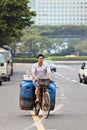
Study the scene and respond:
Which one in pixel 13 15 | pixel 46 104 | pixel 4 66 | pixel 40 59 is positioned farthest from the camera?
pixel 13 15

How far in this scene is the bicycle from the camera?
15555 millimetres

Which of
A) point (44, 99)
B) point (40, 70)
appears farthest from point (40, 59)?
point (44, 99)

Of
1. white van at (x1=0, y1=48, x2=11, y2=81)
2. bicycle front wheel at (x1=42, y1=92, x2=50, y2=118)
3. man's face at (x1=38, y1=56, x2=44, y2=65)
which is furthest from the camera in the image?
white van at (x1=0, y1=48, x2=11, y2=81)

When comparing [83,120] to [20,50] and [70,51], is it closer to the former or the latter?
[20,50]

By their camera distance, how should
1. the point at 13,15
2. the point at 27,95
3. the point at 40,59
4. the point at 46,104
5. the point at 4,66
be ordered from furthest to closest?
1. the point at 13,15
2. the point at 4,66
3. the point at 27,95
4. the point at 40,59
5. the point at 46,104

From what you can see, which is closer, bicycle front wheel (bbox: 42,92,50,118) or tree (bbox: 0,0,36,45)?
bicycle front wheel (bbox: 42,92,50,118)

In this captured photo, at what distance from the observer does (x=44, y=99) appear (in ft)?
51.8

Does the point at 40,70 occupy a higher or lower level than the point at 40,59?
lower

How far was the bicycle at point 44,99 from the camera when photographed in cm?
1555

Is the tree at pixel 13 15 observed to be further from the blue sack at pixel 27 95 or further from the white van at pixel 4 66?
the blue sack at pixel 27 95

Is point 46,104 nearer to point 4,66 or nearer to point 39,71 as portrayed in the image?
point 39,71

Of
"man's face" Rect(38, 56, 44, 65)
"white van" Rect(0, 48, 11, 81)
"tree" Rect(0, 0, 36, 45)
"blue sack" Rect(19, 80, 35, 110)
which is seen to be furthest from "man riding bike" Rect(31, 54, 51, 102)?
"tree" Rect(0, 0, 36, 45)

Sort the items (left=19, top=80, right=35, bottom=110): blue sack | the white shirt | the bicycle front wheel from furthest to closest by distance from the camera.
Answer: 1. (left=19, top=80, right=35, bottom=110): blue sack
2. the white shirt
3. the bicycle front wheel

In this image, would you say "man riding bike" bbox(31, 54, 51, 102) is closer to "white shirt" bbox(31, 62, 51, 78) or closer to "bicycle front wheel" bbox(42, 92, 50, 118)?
"white shirt" bbox(31, 62, 51, 78)
